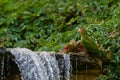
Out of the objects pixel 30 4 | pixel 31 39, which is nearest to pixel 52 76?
pixel 31 39

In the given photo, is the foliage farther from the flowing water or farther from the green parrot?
the flowing water

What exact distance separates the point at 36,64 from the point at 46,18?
3888 millimetres

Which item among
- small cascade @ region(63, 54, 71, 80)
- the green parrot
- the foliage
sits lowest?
small cascade @ region(63, 54, 71, 80)

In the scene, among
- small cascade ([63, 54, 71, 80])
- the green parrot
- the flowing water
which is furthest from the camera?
the green parrot

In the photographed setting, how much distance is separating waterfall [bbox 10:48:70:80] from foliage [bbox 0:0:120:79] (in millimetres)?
2024

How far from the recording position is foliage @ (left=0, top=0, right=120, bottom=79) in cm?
714

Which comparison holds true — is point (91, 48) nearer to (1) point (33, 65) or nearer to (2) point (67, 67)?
(2) point (67, 67)

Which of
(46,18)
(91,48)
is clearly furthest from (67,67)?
(46,18)

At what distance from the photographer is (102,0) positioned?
7.59 meters

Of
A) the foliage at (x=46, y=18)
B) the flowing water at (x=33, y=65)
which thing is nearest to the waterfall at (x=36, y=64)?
the flowing water at (x=33, y=65)

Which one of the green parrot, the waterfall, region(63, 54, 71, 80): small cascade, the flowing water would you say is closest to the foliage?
the green parrot

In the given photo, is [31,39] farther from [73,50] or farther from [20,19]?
[73,50]

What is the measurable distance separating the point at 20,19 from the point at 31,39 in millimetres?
873

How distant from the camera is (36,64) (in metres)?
4.11
